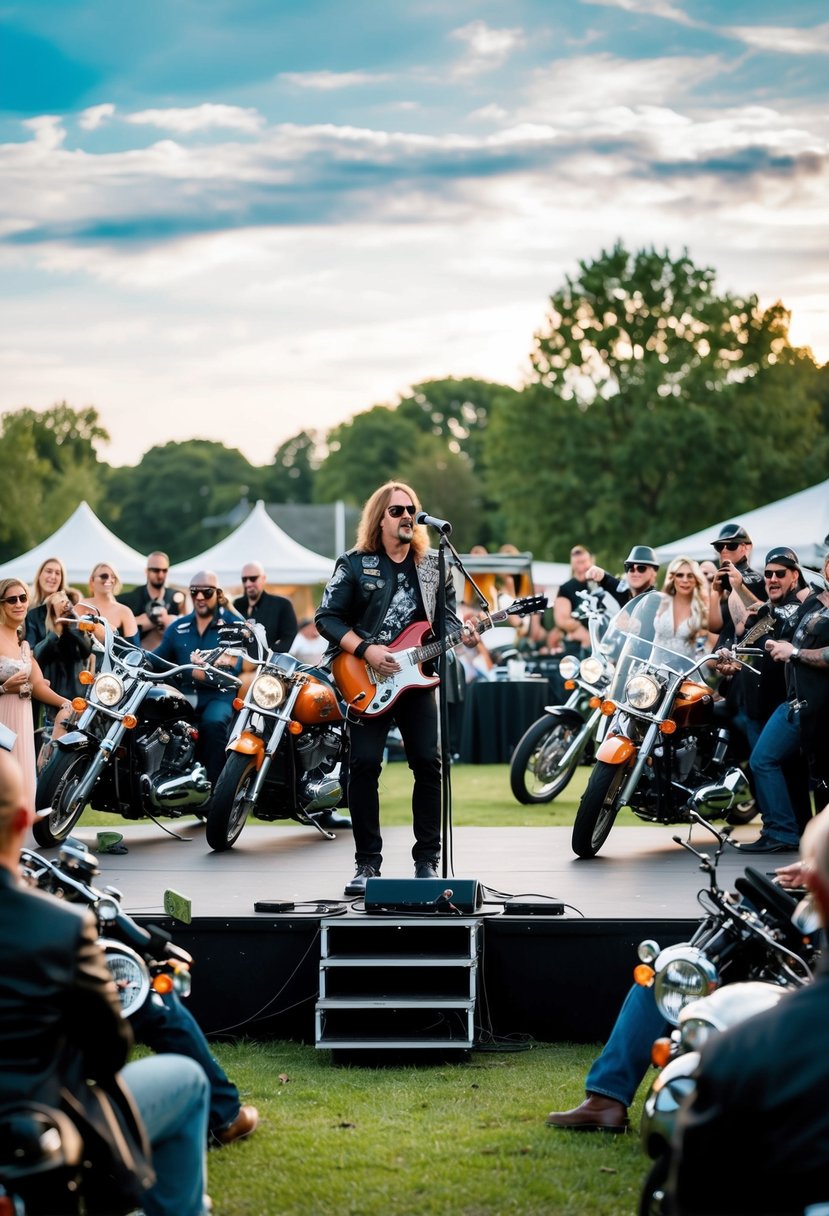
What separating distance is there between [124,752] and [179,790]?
382 millimetres

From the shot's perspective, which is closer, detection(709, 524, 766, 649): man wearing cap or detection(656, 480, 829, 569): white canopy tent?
detection(709, 524, 766, 649): man wearing cap

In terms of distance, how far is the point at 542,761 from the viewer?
10828mm

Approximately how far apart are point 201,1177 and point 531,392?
1674 inches

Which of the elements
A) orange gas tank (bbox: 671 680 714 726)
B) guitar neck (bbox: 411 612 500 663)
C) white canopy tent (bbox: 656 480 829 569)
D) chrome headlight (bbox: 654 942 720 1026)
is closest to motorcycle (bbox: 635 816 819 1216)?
chrome headlight (bbox: 654 942 720 1026)

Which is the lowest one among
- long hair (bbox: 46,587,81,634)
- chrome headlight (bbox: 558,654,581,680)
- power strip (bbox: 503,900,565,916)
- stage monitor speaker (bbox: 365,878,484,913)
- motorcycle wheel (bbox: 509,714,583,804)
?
motorcycle wheel (bbox: 509,714,583,804)

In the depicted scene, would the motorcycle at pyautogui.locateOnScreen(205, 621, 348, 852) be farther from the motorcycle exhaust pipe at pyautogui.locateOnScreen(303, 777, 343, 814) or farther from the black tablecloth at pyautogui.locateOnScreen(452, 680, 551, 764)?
the black tablecloth at pyautogui.locateOnScreen(452, 680, 551, 764)

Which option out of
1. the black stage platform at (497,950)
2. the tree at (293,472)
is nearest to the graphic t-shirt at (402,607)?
the black stage platform at (497,950)

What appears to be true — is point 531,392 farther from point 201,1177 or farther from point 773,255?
point 201,1177

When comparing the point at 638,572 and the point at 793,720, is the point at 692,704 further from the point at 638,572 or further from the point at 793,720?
the point at 638,572

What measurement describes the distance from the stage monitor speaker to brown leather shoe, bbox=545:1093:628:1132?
1181 millimetres

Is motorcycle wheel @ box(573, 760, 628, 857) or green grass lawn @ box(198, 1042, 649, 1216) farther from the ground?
motorcycle wheel @ box(573, 760, 628, 857)

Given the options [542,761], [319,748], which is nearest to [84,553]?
[542,761]

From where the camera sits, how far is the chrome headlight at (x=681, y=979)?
3713 millimetres

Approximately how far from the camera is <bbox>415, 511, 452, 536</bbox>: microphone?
18.7ft
